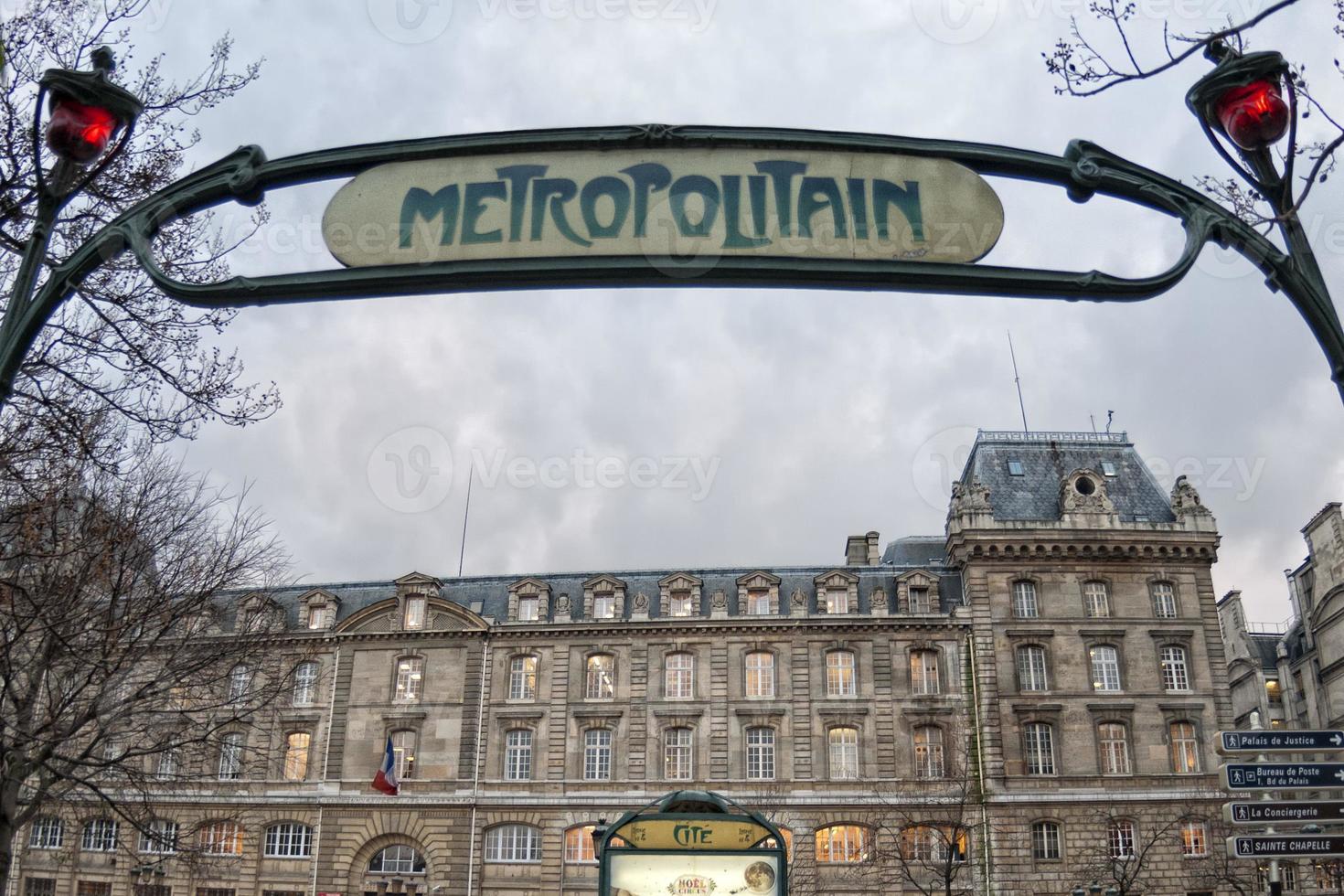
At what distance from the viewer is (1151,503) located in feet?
158

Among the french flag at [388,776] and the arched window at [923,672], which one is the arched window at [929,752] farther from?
the french flag at [388,776]

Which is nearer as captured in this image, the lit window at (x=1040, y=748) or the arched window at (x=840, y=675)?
the lit window at (x=1040, y=748)

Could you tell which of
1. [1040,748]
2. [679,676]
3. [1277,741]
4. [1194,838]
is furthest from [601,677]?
[1277,741]

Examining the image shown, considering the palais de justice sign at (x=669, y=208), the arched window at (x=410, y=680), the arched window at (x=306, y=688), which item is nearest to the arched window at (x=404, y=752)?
the arched window at (x=410, y=680)

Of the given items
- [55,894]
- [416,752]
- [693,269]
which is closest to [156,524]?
[693,269]

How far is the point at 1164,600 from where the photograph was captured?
150 ft

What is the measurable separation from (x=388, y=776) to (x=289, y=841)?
6726mm

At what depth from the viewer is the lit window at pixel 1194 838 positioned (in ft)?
137

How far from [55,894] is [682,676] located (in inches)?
1114

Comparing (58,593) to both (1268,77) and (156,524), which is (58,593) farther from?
(1268,77)

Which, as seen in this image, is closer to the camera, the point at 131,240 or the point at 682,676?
the point at 131,240

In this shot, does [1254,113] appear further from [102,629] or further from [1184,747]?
[1184,747]

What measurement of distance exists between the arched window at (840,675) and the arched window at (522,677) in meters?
12.6

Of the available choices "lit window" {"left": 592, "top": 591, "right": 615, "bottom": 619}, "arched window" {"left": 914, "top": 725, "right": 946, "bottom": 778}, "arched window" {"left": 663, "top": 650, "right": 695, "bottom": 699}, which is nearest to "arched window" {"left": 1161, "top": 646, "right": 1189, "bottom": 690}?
"arched window" {"left": 914, "top": 725, "right": 946, "bottom": 778}
